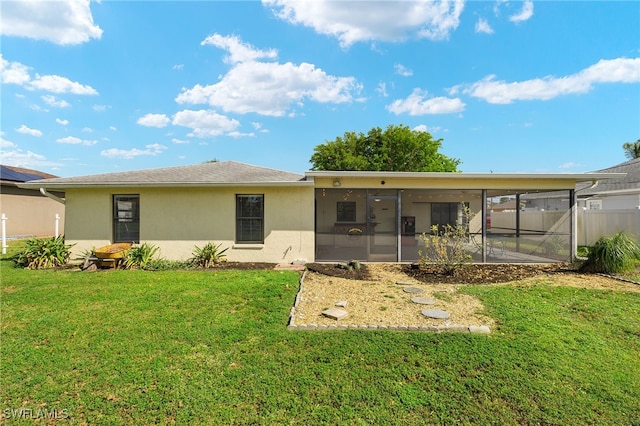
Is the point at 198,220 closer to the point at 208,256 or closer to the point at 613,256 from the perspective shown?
the point at 208,256

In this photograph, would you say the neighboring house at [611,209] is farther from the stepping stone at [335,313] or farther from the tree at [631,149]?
the tree at [631,149]

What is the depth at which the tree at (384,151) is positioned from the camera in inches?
1208

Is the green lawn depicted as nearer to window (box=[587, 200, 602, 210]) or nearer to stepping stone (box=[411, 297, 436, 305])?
stepping stone (box=[411, 297, 436, 305])

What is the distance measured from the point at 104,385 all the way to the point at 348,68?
16751 mm

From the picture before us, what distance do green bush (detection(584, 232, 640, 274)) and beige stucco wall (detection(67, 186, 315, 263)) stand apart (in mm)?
7979

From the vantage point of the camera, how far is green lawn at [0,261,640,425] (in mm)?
2623

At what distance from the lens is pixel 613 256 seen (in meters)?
7.94

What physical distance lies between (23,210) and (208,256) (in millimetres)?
16541

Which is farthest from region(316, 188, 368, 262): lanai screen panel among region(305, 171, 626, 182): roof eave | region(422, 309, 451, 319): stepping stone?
region(422, 309, 451, 319): stepping stone

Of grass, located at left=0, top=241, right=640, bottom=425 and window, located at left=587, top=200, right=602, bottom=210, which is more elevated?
window, located at left=587, top=200, right=602, bottom=210

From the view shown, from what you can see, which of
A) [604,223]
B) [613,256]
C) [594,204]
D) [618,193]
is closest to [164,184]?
[613,256]

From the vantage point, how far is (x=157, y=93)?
13.7 m

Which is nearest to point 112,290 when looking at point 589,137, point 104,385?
point 104,385

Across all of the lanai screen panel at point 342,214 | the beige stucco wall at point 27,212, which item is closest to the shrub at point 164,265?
the lanai screen panel at point 342,214
